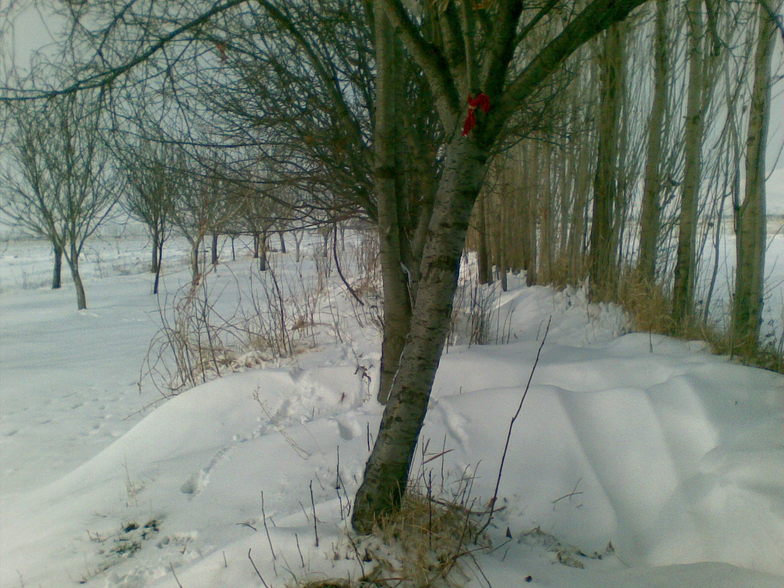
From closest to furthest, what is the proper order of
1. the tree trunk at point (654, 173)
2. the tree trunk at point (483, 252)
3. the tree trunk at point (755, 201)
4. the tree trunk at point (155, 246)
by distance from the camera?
1. the tree trunk at point (755, 201)
2. the tree trunk at point (654, 173)
3. the tree trunk at point (483, 252)
4. the tree trunk at point (155, 246)

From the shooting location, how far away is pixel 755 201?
295 centimetres

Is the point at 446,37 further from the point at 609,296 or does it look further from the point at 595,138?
the point at 595,138

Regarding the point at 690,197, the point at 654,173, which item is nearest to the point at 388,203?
the point at 690,197

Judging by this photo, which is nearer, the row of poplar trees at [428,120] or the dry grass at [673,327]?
the row of poplar trees at [428,120]

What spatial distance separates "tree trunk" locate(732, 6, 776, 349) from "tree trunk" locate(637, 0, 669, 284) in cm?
141

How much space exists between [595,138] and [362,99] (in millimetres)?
3591

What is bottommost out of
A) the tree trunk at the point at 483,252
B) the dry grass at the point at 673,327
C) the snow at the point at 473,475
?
the snow at the point at 473,475

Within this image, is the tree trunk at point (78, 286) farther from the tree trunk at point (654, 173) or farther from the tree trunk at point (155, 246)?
the tree trunk at point (654, 173)

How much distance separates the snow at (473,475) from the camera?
1353 millimetres

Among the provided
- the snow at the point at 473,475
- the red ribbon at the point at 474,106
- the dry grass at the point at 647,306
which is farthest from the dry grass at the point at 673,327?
the red ribbon at the point at 474,106

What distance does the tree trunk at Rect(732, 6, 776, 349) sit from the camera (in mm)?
2918

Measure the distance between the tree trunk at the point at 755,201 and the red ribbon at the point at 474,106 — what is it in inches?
103

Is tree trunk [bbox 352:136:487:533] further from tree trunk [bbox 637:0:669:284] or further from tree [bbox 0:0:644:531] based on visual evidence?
tree trunk [bbox 637:0:669:284]

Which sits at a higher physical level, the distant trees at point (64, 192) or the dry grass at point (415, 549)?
the distant trees at point (64, 192)
